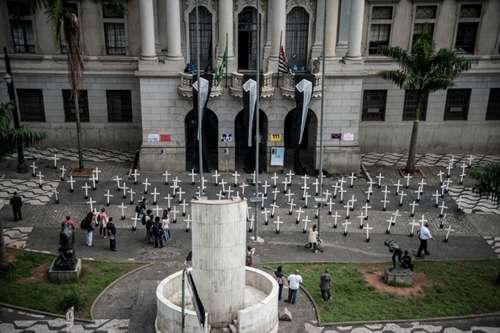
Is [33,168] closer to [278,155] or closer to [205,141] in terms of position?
[205,141]

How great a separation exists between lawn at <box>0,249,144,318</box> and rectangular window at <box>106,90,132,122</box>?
60.2 feet

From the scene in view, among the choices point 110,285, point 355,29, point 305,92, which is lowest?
point 110,285

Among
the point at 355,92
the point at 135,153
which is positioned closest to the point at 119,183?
the point at 135,153

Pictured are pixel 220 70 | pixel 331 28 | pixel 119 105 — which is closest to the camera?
pixel 220 70

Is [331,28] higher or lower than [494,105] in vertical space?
higher

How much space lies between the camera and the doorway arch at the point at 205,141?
4234 cm

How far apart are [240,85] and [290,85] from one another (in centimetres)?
346

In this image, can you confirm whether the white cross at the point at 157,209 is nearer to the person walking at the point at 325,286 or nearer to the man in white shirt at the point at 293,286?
the man in white shirt at the point at 293,286

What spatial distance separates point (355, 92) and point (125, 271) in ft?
70.9

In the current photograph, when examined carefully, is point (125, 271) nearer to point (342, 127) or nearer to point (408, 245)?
point (408, 245)

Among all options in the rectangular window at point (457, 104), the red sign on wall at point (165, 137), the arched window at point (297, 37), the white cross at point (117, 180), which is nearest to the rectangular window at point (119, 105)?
the red sign on wall at point (165, 137)

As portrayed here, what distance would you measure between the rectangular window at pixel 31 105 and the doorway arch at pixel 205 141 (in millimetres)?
11637

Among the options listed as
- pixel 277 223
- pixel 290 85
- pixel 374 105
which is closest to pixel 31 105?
pixel 290 85

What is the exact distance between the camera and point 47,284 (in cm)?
2666
